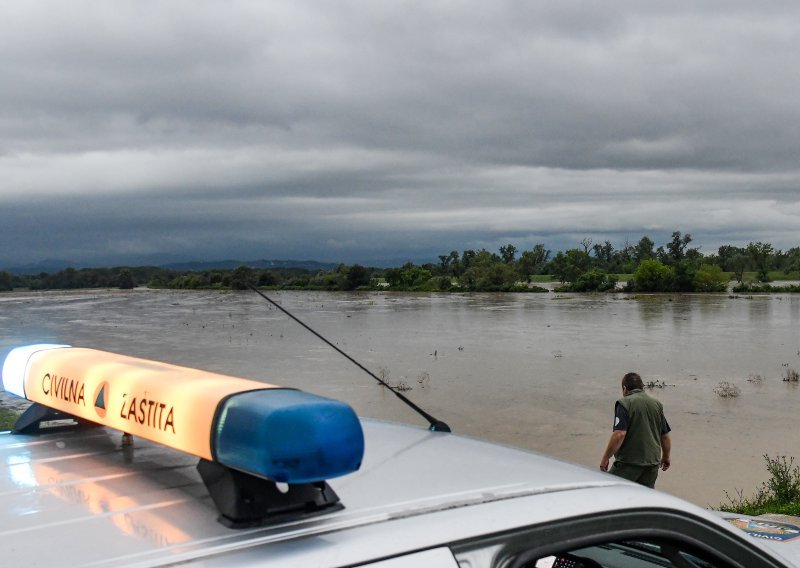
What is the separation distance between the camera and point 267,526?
1374 mm

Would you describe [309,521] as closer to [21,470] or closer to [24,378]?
[21,470]

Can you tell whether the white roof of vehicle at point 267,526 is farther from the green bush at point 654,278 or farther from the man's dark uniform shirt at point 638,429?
the green bush at point 654,278

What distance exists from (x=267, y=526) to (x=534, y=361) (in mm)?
27668

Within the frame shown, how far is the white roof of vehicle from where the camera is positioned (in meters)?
1.31

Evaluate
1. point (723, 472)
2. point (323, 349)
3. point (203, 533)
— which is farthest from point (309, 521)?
point (323, 349)

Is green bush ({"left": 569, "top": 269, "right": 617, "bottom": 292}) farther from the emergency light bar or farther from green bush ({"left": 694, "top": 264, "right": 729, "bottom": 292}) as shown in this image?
the emergency light bar

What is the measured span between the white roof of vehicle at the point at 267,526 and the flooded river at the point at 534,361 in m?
9.62

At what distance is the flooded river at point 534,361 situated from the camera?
15.6m

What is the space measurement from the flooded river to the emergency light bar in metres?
10.0

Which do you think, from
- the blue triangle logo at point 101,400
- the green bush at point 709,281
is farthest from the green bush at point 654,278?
the blue triangle logo at point 101,400

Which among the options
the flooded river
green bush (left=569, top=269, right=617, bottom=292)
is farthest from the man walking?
green bush (left=569, top=269, right=617, bottom=292)

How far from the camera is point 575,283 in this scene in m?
89.1

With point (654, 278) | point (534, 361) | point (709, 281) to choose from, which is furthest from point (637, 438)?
point (654, 278)

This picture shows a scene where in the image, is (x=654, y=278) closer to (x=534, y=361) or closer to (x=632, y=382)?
(x=534, y=361)
